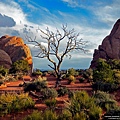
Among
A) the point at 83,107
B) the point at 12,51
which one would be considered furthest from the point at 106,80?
the point at 12,51

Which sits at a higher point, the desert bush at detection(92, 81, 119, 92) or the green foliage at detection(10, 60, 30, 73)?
the green foliage at detection(10, 60, 30, 73)

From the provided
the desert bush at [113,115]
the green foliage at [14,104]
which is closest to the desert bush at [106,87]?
the green foliage at [14,104]

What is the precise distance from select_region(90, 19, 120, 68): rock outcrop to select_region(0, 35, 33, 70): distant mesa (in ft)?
65.8

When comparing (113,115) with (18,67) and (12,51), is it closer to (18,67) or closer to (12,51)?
(18,67)

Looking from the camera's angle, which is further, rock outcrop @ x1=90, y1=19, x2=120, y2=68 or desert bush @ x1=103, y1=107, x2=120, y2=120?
rock outcrop @ x1=90, y1=19, x2=120, y2=68

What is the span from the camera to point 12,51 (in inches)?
2469

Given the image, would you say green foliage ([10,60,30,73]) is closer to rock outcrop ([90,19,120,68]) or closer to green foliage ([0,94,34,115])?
rock outcrop ([90,19,120,68])

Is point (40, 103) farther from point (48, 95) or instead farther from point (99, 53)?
point (99, 53)

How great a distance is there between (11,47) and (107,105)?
55197 millimetres

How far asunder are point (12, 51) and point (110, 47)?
29426 millimetres

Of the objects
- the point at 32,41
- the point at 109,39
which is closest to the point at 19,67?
the point at 32,41

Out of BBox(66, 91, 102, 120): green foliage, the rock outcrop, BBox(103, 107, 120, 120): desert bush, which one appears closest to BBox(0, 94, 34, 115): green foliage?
BBox(66, 91, 102, 120): green foliage

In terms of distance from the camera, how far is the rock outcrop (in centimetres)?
6011

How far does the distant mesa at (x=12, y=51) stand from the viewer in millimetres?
56084
